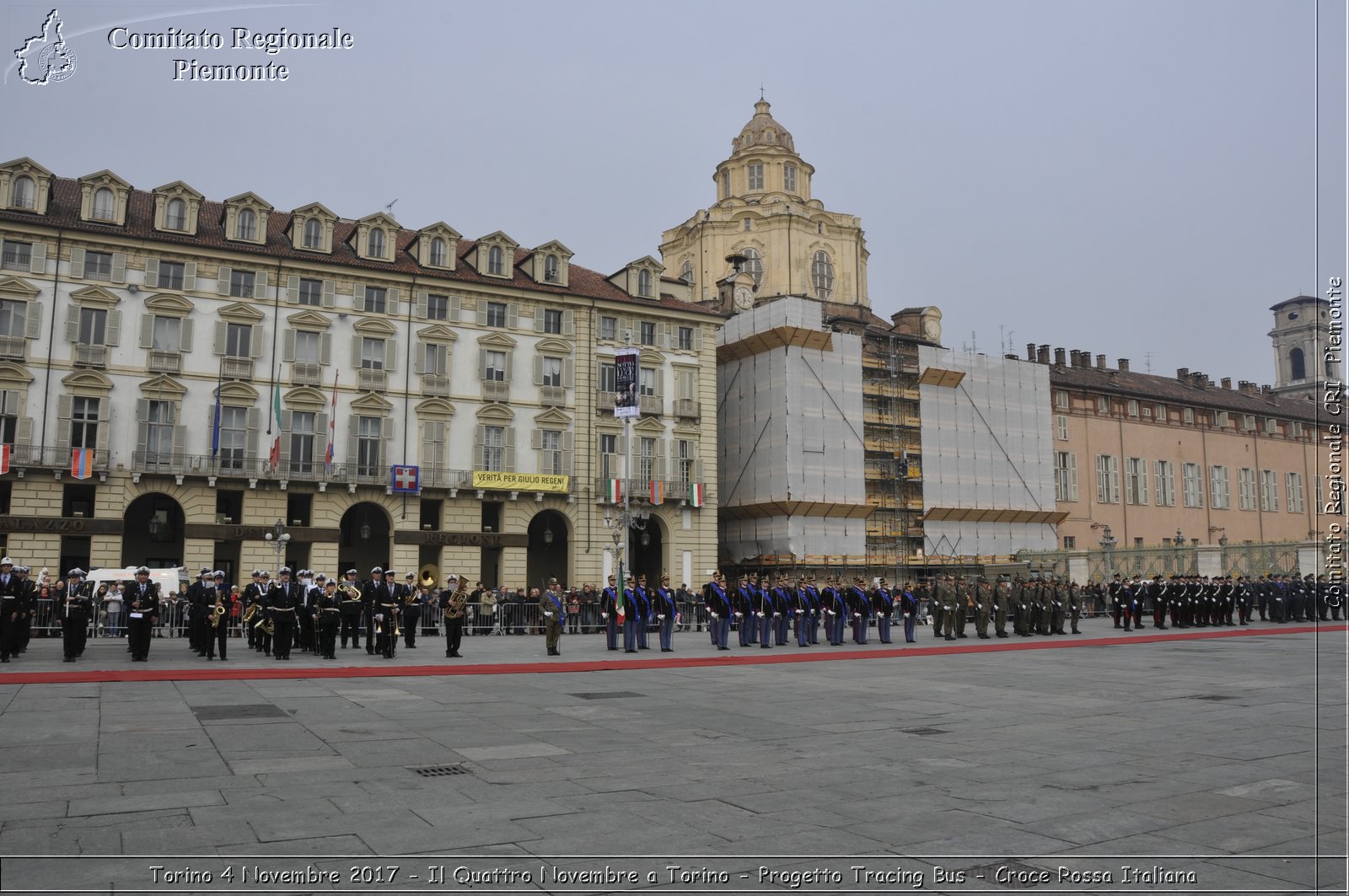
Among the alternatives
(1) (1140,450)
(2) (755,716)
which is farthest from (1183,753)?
(1) (1140,450)

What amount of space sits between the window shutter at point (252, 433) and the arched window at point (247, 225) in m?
7.40

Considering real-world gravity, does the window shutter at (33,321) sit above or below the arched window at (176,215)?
below

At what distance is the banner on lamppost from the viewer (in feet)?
103

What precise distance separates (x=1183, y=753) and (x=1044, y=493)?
53.8 metres

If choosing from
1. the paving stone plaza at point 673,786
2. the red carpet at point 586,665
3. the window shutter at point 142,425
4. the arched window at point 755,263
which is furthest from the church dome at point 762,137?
the paving stone plaza at point 673,786

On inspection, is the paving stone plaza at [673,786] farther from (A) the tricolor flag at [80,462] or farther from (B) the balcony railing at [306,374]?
(B) the balcony railing at [306,374]

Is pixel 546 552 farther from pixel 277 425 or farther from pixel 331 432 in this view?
pixel 277 425

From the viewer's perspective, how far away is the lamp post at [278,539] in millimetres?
38453

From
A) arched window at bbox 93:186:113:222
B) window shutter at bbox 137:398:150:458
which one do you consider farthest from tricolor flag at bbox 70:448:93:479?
arched window at bbox 93:186:113:222

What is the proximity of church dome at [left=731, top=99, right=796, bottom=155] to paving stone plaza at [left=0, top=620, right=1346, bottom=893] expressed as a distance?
60205 millimetres

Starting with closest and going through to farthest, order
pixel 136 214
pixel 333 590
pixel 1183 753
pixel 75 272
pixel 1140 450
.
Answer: pixel 1183 753 → pixel 333 590 → pixel 75 272 → pixel 136 214 → pixel 1140 450

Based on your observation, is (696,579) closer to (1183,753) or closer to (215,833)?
(1183,753)

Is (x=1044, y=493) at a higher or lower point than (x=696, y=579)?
higher

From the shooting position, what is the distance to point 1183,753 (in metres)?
10.1
